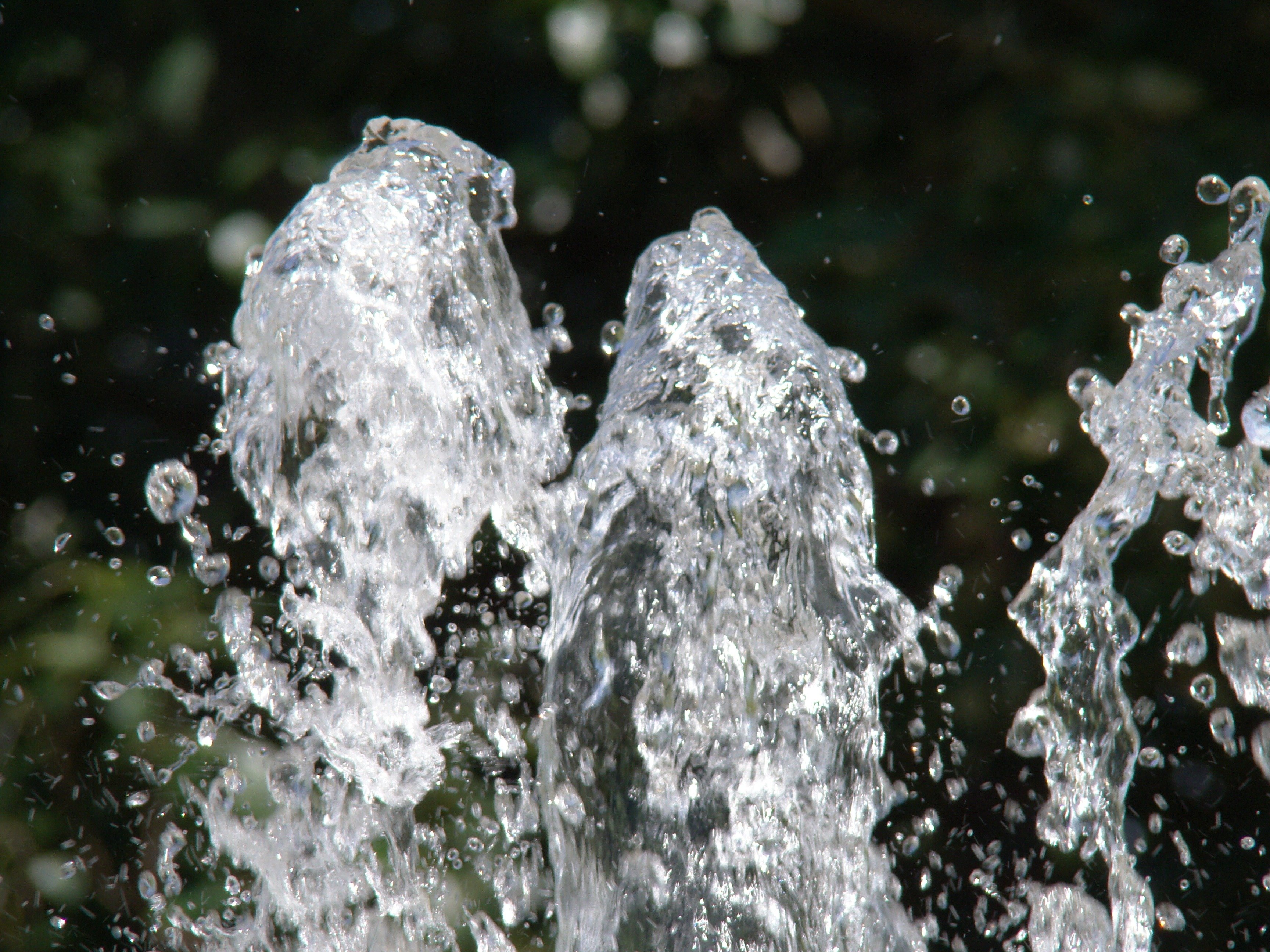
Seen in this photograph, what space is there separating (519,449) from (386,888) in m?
0.44

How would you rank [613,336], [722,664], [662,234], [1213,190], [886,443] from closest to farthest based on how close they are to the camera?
[722,664]
[1213,190]
[613,336]
[886,443]
[662,234]

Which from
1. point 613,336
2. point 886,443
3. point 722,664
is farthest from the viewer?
point 886,443

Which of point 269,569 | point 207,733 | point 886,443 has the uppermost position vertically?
point 886,443

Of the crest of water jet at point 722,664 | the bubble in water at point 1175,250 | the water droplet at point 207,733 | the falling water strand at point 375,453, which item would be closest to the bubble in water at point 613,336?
the falling water strand at point 375,453

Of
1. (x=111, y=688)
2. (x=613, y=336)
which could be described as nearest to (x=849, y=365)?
(x=613, y=336)

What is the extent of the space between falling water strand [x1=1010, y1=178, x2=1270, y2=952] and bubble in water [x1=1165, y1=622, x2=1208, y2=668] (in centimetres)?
8

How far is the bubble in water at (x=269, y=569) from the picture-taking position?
1364mm

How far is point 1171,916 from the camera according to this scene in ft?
4.26

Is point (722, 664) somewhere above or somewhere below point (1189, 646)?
above

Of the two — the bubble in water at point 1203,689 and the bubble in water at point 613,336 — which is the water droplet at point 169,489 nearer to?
the bubble in water at point 613,336

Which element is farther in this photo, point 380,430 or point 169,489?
point 169,489

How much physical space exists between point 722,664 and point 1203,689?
2.34 feet

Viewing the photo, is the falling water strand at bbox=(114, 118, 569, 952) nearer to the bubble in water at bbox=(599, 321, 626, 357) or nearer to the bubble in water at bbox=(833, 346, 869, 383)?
the bubble in water at bbox=(599, 321, 626, 357)

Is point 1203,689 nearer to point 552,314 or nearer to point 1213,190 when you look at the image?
point 1213,190
